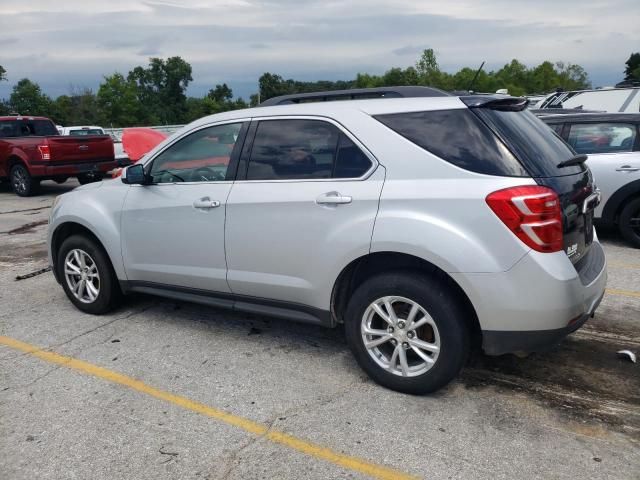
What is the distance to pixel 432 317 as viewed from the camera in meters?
3.25

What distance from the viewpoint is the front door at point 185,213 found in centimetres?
411

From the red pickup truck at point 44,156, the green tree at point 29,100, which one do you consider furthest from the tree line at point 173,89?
the red pickup truck at point 44,156

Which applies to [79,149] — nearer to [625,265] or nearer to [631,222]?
[631,222]

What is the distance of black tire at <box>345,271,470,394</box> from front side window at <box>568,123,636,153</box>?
5.12m

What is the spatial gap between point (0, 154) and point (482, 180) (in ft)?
45.5

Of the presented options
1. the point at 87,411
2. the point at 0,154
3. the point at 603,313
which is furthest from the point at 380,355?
the point at 0,154

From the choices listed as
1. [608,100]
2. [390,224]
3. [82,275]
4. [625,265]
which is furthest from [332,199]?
[608,100]

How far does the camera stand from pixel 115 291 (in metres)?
4.93

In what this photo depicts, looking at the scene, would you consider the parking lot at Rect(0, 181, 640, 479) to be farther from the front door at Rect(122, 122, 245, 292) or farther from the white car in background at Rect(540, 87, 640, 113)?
the white car in background at Rect(540, 87, 640, 113)

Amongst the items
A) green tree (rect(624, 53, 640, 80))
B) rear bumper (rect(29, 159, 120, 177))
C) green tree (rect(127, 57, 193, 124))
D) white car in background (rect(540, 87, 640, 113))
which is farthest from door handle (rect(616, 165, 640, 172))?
green tree (rect(624, 53, 640, 80))

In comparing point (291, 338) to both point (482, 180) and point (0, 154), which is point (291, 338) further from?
point (0, 154)

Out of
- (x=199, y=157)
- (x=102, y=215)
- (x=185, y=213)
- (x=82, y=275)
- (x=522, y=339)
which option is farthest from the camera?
(x=82, y=275)

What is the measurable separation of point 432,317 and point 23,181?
12889mm

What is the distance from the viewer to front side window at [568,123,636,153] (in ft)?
23.3
